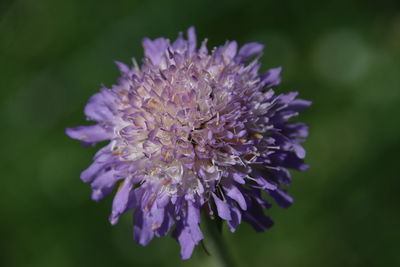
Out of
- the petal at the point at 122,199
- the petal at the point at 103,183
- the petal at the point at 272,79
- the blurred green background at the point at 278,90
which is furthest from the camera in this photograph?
the blurred green background at the point at 278,90

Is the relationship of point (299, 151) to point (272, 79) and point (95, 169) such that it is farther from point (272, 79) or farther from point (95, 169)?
point (95, 169)

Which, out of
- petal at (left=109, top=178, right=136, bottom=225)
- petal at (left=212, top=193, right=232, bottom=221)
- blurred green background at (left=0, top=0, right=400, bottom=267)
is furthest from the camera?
blurred green background at (left=0, top=0, right=400, bottom=267)

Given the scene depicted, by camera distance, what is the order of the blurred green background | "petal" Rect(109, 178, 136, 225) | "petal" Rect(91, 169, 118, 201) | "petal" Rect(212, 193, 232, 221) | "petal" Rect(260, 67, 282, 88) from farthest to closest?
the blurred green background → "petal" Rect(260, 67, 282, 88) → "petal" Rect(91, 169, 118, 201) → "petal" Rect(109, 178, 136, 225) → "petal" Rect(212, 193, 232, 221)

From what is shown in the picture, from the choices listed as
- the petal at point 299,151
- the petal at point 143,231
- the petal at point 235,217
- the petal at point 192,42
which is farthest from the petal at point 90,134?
the petal at point 299,151

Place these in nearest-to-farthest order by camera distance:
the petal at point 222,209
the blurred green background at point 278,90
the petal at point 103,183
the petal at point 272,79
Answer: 1. the petal at point 222,209
2. the petal at point 103,183
3. the petal at point 272,79
4. the blurred green background at point 278,90

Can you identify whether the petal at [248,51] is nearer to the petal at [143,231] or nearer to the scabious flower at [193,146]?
the scabious flower at [193,146]

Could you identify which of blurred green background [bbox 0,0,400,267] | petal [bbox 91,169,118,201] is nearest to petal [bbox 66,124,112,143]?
petal [bbox 91,169,118,201]

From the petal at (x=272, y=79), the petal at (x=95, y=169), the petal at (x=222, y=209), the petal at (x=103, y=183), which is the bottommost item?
the petal at (x=222, y=209)

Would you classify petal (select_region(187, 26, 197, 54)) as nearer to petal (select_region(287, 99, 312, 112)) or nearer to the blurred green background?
petal (select_region(287, 99, 312, 112))
